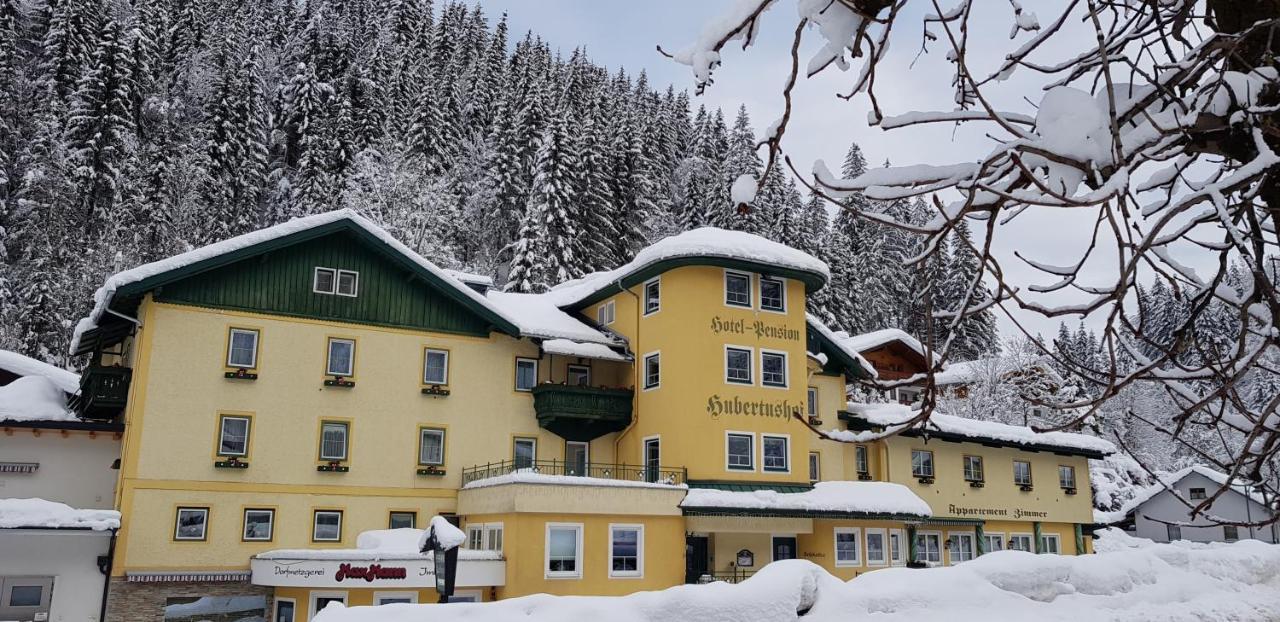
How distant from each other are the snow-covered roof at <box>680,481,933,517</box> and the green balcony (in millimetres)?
4383

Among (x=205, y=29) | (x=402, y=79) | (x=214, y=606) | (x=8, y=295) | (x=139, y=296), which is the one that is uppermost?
(x=205, y=29)

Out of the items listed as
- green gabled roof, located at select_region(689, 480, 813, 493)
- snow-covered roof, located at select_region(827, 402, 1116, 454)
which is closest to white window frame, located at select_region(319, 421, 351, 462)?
green gabled roof, located at select_region(689, 480, 813, 493)

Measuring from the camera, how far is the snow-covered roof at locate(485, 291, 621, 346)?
1299 inches

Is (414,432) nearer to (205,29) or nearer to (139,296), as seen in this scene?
(139,296)

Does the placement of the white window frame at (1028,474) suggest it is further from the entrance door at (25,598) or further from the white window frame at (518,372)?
the entrance door at (25,598)

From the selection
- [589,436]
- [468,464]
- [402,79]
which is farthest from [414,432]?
[402,79]

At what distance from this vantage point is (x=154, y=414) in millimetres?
27656

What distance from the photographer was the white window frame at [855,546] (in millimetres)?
32781

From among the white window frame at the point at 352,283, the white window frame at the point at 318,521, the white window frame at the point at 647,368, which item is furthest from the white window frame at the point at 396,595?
the white window frame at the point at 647,368

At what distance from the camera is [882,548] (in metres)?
34.0

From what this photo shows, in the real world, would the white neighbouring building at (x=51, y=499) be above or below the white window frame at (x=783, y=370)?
below

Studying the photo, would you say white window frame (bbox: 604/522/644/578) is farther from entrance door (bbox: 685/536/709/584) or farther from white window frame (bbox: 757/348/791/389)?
white window frame (bbox: 757/348/791/389)

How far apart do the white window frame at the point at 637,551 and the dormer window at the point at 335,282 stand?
36.7 feet

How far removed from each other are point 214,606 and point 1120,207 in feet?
95.1
